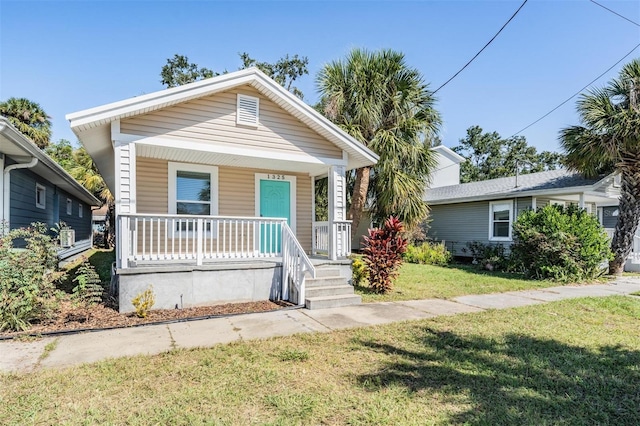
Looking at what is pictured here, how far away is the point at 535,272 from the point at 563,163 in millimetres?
4110

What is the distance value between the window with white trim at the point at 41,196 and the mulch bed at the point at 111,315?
516 cm

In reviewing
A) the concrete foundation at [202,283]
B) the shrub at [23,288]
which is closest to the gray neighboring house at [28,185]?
the shrub at [23,288]

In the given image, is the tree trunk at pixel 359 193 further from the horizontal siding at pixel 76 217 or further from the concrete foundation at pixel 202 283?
the horizontal siding at pixel 76 217

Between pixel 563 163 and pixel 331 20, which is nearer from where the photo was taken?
pixel 331 20

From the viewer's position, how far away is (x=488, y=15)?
36.3 ft

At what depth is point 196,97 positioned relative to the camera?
739cm

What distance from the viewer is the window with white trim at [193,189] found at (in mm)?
8594

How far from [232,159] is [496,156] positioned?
144 ft

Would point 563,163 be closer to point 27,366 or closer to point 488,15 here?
point 488,15

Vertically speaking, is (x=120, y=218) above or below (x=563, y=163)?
below

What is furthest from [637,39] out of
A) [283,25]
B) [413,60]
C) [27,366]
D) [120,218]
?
[27,366]

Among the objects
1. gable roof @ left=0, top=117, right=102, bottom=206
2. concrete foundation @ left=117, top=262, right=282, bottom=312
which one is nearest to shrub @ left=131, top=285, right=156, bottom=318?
concrete foundation @ left=117, top=262, right=282, bottom=312

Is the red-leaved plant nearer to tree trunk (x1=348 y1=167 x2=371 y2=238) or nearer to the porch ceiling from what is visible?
the porch ceiling

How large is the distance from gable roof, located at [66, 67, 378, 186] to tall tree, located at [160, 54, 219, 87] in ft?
67.7
